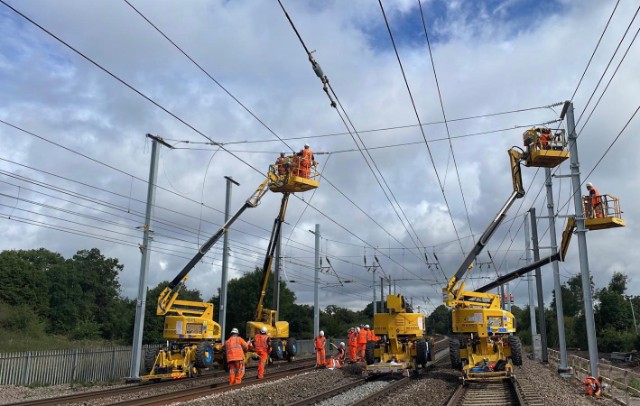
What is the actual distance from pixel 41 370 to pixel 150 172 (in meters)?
→ 8.59

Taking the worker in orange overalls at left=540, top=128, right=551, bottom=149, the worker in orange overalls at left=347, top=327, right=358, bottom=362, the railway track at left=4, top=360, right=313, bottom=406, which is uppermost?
the worker in orange overalls at left=540, top=128, right=551, bottom=149

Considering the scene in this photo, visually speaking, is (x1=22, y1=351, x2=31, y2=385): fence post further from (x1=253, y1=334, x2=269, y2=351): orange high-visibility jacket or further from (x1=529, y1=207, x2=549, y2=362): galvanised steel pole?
(x1=529, y1=207, x2=549, y2=362): galvanised steel pole

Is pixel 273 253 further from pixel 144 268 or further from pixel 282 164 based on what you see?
pixel 144 268

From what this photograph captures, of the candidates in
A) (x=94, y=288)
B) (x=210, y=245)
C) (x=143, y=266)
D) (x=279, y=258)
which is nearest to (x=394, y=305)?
(x=210, y=245)

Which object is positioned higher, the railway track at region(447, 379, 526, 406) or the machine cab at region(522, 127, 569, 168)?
the machine cab at region(522, 127, 569, 168)

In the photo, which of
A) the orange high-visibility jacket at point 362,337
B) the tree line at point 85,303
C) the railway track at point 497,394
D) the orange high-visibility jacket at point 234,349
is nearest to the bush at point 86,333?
the tree line at point 85,303

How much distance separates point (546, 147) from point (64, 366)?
20.9m

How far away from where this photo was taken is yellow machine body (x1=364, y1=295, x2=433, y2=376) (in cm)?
2192

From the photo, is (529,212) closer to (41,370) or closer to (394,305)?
(394,305)

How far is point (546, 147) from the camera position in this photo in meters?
21.8

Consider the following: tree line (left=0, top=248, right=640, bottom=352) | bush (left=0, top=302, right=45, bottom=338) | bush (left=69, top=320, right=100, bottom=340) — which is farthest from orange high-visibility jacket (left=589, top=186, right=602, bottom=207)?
bush (left=69, top=320, right=100, bottom=340)

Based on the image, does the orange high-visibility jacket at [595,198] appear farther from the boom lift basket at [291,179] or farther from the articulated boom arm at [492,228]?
the boom lift basket at [291,179]

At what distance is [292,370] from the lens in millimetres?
24422

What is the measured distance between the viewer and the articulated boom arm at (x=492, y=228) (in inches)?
875
